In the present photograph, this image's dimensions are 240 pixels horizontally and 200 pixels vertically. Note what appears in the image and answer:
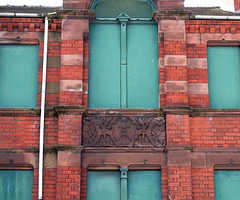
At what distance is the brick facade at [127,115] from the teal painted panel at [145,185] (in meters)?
0.20

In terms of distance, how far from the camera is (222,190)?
1134cm

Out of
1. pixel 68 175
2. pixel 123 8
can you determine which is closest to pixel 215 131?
pixel 68 175

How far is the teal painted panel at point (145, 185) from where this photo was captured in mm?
11250

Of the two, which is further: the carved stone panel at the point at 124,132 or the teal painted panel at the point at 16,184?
the carved stone panel at the point at 124,132

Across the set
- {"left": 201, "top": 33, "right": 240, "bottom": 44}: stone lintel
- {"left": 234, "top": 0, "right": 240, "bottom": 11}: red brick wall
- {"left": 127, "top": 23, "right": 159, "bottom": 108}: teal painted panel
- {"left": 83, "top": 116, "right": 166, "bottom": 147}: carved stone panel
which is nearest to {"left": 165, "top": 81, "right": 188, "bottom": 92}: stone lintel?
{"left": 127, "top": 23, "right": 159, "bottom": 108}: teal painted panel

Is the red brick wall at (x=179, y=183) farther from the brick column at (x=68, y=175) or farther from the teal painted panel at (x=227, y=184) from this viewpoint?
the brick column at (x=68, y=175)

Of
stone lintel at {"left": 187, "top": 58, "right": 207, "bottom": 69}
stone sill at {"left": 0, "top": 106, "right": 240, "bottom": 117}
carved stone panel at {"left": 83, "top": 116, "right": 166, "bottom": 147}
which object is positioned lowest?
carved stone panel at {"left": 83, "top": 116, "right": 166, "bottom": 147}

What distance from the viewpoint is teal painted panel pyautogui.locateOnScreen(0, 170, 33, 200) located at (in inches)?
438

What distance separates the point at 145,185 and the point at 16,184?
126 inches

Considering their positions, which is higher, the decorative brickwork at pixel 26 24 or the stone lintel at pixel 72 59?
the decorative brickwork at pixel 26 24

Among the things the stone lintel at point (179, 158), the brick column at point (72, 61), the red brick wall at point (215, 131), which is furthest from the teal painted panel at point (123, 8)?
the stone lintel at point (179, 158)

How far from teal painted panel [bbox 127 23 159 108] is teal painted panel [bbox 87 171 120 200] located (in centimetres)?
192

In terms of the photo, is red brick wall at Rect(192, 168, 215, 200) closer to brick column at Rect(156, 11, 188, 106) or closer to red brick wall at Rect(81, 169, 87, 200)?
brick column at Rect(156, 11, 188, 106)

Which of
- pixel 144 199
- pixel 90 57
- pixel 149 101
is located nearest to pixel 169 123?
pixel 149 101
